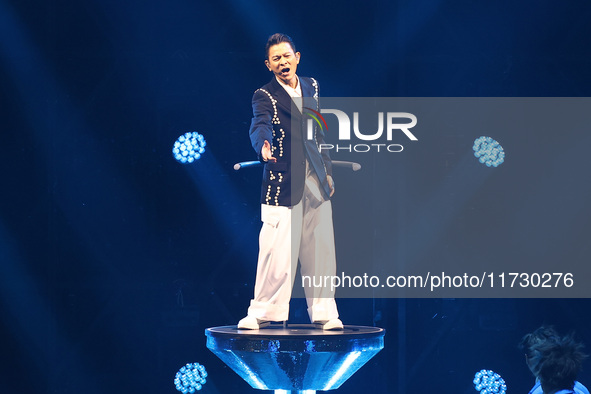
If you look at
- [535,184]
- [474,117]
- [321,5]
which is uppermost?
[321,5]

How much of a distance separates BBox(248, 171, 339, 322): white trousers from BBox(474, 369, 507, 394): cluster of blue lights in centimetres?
162

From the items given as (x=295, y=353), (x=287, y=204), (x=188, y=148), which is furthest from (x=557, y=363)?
(x=188, y=148)

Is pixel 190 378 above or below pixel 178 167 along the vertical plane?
below

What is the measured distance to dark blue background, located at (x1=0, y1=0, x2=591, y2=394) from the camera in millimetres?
5094

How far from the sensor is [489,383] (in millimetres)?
4996

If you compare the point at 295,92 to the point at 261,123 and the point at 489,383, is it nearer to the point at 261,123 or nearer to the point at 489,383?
the point at 261,123

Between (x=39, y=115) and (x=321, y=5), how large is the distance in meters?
2.09

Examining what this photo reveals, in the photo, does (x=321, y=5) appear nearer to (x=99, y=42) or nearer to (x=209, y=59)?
(x=209, y=59)

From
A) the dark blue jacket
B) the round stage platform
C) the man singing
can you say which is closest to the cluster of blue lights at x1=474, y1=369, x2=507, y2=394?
the round stage platform

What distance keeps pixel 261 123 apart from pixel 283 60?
37 cm

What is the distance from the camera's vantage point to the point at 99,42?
5.24 metres

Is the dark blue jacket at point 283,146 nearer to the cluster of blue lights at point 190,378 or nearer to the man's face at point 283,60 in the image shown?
the man's face at point 283,60

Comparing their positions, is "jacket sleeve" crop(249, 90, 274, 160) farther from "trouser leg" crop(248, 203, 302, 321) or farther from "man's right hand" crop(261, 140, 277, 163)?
"trouser leg" crop(248, 203, 302, 321)

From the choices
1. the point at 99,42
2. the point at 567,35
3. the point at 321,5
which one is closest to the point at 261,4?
the point at 321,5
